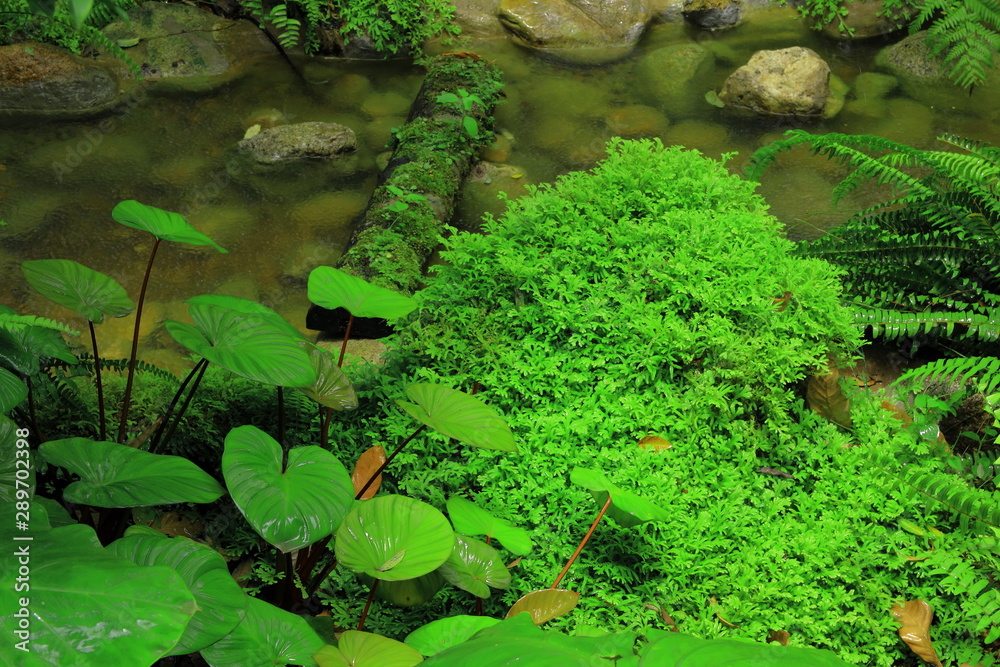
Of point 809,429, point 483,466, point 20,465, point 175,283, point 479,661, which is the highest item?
point 479,661

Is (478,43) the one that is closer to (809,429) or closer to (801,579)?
(809,429)

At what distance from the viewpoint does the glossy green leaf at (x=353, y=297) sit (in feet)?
7.21

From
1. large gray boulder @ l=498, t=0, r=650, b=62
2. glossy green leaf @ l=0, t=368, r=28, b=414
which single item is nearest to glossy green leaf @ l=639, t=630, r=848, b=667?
glossy green leaf @ l=0, t=368, r=28, b=414

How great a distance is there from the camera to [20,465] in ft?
4.63

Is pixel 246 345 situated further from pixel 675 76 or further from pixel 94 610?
pixel 675 76

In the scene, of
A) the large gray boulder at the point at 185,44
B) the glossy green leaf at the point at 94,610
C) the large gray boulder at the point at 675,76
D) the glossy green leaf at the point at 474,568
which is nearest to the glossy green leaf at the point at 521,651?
the glossy green leaf at the point at 94,610

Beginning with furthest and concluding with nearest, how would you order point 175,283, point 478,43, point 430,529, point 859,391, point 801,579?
point 478,43, point 175,283, point 859,391, point 801,579, point 430,529

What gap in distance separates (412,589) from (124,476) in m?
0.73

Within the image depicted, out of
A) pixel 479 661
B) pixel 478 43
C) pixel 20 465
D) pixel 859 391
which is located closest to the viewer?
pixel 479 661

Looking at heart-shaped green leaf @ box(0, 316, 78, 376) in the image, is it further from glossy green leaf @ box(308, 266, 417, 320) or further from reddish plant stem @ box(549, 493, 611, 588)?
reddish plant stem @ box(549, 493, 611, 588)

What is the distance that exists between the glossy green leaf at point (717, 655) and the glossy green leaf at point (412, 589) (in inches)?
34.5

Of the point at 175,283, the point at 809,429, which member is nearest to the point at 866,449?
the point at 809,429

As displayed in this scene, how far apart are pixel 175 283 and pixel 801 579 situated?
3.99 meters

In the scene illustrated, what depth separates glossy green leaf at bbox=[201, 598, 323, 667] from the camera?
4.72ft
